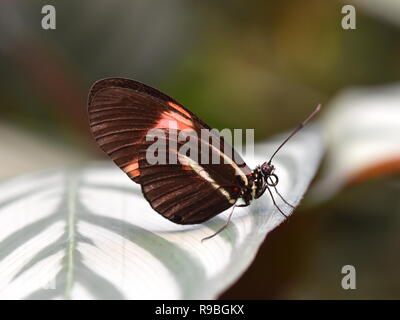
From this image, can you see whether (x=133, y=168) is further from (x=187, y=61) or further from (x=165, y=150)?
(x=187, y=61)

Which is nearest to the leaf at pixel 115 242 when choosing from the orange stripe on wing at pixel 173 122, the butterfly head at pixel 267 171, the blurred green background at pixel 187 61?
the butterfly head at pixel 267 171

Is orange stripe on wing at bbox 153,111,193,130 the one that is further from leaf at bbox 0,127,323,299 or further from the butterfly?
leaf at bbox 0,127,323,299

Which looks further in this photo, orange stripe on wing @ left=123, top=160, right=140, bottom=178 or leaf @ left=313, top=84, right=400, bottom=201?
leaf @ left=313, top=84, right=400, bottom=201

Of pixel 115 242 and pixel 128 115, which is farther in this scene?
pixel 128 115

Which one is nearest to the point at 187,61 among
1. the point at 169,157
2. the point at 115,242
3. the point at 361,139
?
the point at 361,139

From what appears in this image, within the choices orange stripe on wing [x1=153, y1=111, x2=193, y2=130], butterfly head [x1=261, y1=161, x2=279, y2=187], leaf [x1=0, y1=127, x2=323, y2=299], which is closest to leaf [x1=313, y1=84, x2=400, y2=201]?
leaf [x1=0, y1=127, x2=323, y2=299]

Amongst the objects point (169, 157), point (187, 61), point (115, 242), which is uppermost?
point (187, 61)
